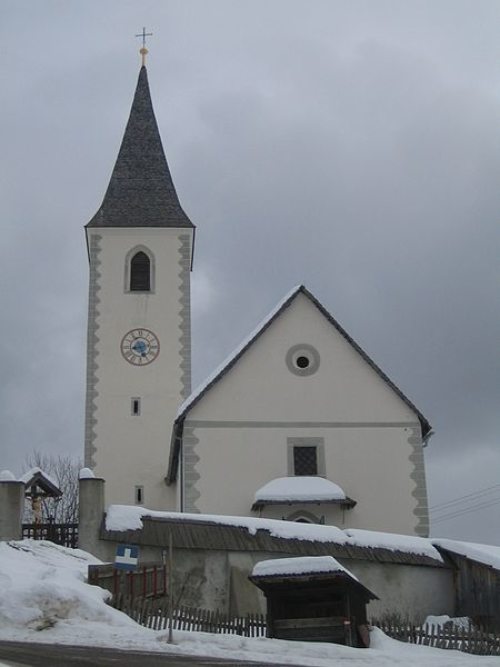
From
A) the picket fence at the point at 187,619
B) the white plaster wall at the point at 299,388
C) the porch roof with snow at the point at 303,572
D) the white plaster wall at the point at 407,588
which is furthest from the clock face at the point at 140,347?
the porch roof with snow at the point at 303,572

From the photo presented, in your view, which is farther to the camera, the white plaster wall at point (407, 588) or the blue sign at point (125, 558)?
the white plaster wall at point (407, 588)

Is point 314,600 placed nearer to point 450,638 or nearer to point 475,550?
point 450,638

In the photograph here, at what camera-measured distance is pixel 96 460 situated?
35156mm

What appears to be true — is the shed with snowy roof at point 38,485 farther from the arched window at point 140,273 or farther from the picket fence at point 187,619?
the arched window at point 140,273

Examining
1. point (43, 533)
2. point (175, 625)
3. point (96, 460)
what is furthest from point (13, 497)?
point (96, 460)

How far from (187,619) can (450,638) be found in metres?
4.56

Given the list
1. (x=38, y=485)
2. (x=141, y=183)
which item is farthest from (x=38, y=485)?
(x=141, y=183)

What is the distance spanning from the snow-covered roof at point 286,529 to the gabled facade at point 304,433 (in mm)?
3192

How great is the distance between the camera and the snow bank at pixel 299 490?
2583 centimetres

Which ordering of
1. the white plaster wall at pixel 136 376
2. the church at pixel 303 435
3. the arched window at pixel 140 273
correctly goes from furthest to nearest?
the arched window at pixel 140 273 → the white plaster wall at pixel 136 376 → the church at pixel 303 435

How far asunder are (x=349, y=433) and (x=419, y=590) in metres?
5.94

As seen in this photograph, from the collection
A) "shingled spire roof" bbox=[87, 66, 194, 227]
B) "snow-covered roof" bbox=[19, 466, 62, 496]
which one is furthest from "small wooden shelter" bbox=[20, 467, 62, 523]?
"shingled spire roof" bbox=[87, 66, 194, 227]

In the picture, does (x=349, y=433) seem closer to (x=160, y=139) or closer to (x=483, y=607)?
(x=483, y=607)

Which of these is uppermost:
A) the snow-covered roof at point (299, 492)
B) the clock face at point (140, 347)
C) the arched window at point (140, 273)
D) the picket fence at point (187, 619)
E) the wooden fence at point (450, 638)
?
the arched window at point (140, 273)
